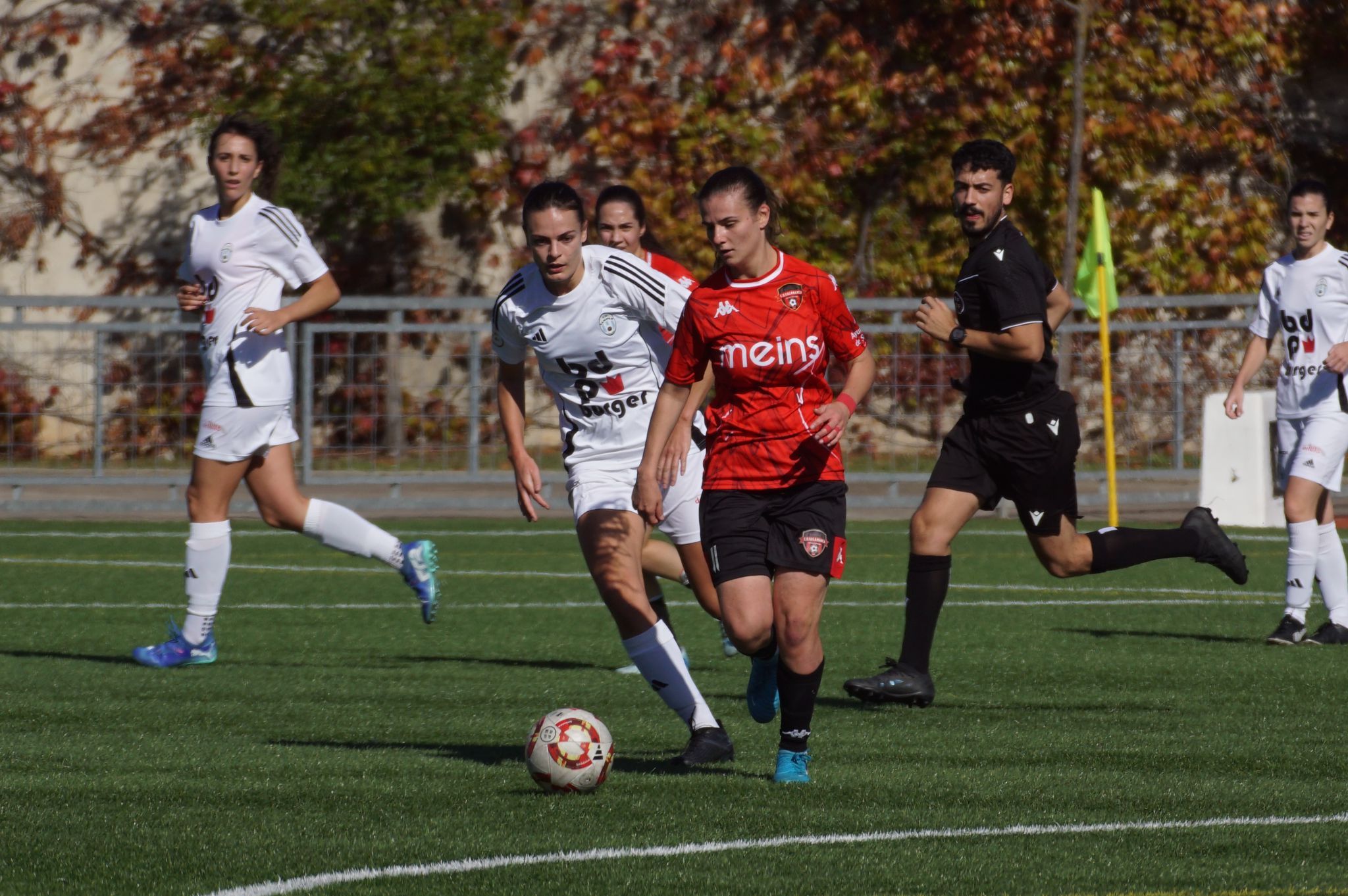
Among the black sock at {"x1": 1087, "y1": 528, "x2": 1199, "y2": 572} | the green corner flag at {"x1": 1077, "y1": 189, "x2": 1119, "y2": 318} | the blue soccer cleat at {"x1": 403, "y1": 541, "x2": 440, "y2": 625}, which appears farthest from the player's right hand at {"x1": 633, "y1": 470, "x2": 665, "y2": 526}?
the green corner flag at {"x1": 1077, "y1": 189, "x2": 1119, "y2": 318}

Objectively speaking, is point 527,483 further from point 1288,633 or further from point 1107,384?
point 1107,384

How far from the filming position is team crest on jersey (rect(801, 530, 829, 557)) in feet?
18.0

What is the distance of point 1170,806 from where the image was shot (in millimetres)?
5074

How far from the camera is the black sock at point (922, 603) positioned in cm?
716

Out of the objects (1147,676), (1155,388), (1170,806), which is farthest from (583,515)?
(1155,388)

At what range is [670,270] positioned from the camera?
7.98 metres

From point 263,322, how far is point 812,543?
335 centimetres

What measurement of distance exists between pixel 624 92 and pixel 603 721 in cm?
1393

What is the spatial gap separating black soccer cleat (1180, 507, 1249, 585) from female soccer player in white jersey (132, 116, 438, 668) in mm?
3819

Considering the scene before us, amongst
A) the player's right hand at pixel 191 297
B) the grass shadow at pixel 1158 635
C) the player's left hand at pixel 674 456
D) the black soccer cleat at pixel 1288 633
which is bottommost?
the grass shadow at pixel 1158 635

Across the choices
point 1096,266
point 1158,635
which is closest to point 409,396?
point 1096,266

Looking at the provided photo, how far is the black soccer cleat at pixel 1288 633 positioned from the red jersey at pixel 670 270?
10.4ft

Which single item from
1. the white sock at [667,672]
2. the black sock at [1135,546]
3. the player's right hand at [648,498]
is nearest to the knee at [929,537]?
the black sock at [1135,546]

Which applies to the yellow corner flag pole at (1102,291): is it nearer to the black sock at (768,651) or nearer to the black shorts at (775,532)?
the black sock at (768,651)
